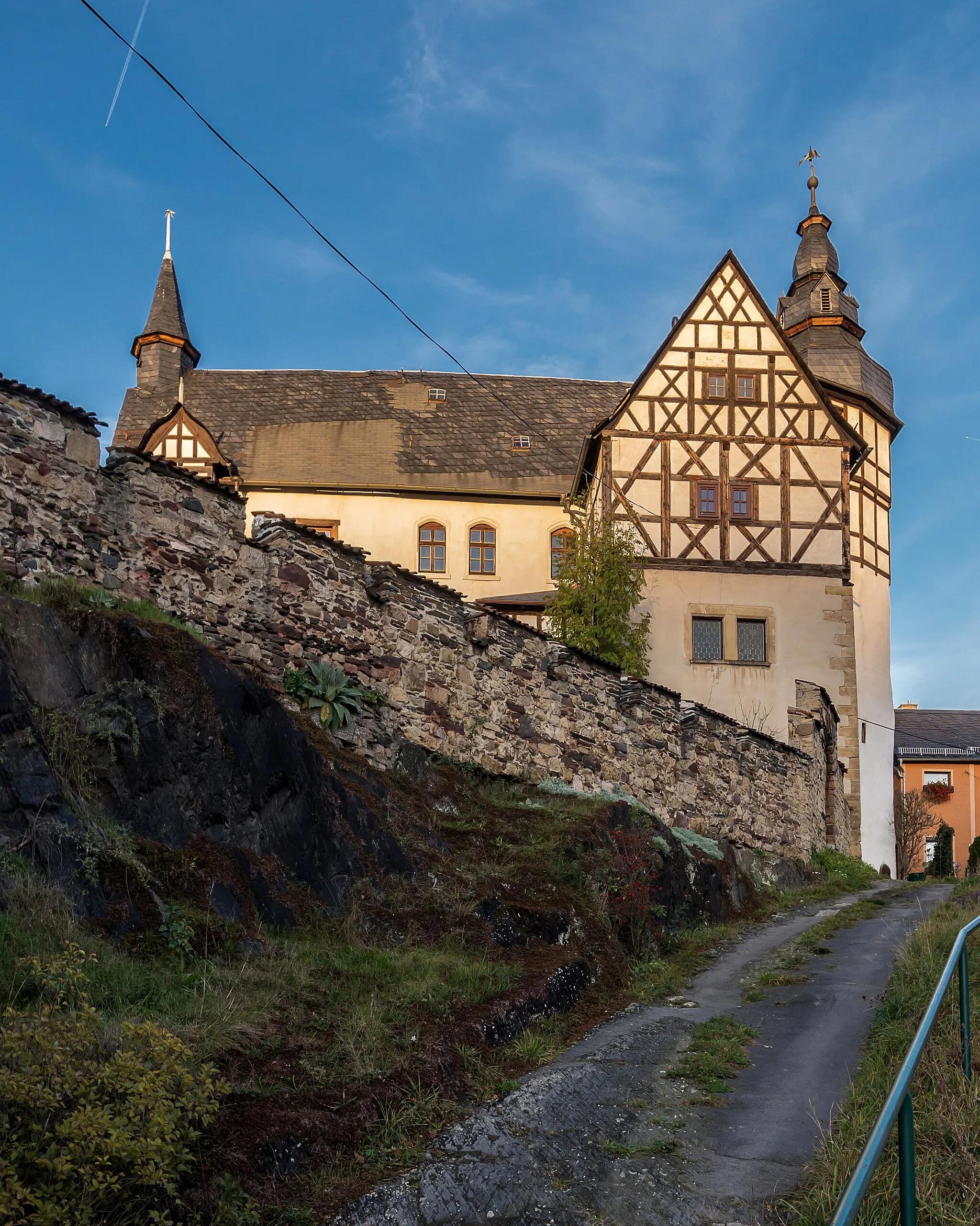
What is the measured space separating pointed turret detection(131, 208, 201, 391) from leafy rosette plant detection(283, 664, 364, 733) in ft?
88.9

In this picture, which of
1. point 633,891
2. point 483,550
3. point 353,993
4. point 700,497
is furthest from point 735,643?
point 353,993

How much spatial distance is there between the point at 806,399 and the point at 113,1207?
1044 inches

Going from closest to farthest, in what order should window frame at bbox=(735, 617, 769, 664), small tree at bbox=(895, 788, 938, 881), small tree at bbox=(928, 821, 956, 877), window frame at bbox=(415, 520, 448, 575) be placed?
window frame at bbox=(735, 617, 769, 664) < window frame at bbox=(415, 520, 448, 575) < small tree at bbox=(928, 821, 956, 877) < small tree at bbox=(895, 788, 938, 881)

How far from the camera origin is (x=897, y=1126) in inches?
161

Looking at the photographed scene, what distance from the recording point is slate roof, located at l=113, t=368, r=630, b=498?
32.3 meters

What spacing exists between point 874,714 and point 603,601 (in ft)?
29.7

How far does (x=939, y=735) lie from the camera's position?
51.1 meters

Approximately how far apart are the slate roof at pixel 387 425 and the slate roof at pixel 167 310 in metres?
1.81

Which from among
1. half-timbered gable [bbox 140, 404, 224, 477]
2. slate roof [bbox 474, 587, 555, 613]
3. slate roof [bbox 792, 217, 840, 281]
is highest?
slate roof [bbox 792, 217, 840, 281]

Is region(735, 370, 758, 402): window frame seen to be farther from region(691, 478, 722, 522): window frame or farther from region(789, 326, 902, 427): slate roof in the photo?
region(789, 326, 902, 427): slate roof

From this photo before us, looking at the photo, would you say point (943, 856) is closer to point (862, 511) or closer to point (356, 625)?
point (862, 511)

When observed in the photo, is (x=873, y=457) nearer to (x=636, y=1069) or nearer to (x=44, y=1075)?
(x=636, y=1069)

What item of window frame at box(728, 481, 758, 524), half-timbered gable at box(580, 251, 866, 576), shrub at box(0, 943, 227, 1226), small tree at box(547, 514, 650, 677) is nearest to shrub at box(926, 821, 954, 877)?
half-timbered gable at box(580, 251, 866, 576)

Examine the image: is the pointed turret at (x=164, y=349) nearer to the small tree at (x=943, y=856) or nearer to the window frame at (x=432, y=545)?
the window frame at (x=432, y=545)
